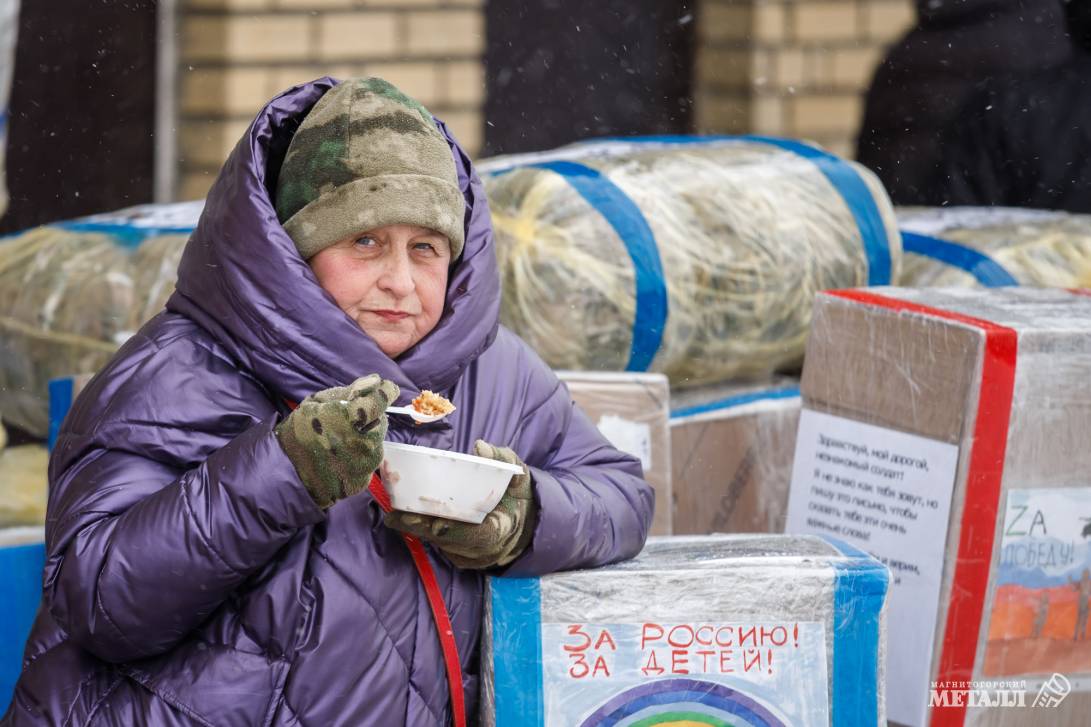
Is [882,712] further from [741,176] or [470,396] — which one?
[741,176]

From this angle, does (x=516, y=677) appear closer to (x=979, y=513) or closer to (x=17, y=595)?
(x=979, y=513)

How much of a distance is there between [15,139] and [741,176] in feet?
6.92

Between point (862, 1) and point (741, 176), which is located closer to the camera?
point (741, 176)

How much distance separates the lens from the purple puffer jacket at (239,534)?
1.92m

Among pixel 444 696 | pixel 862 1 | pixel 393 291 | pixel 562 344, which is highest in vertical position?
pixel 862 1

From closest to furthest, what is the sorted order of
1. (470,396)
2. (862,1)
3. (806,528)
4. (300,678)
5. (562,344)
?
1. (300,678)
2. (470,396)
3. (806,528)
4. (562,344)
5. (862,1)

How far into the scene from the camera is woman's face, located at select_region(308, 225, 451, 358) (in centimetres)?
218

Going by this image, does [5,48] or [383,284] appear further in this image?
[5,48]

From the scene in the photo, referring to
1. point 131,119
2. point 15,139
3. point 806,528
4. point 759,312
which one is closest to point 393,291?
point 806,528

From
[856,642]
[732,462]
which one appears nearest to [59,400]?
[732,462]

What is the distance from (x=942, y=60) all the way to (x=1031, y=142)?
0.93 meters

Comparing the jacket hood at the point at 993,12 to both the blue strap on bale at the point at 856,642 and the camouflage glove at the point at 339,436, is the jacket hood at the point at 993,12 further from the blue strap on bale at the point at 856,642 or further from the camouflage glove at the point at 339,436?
the camouflage glove at the point at 339,436

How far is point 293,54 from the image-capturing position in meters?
5.01

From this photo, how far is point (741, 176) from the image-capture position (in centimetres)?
348
